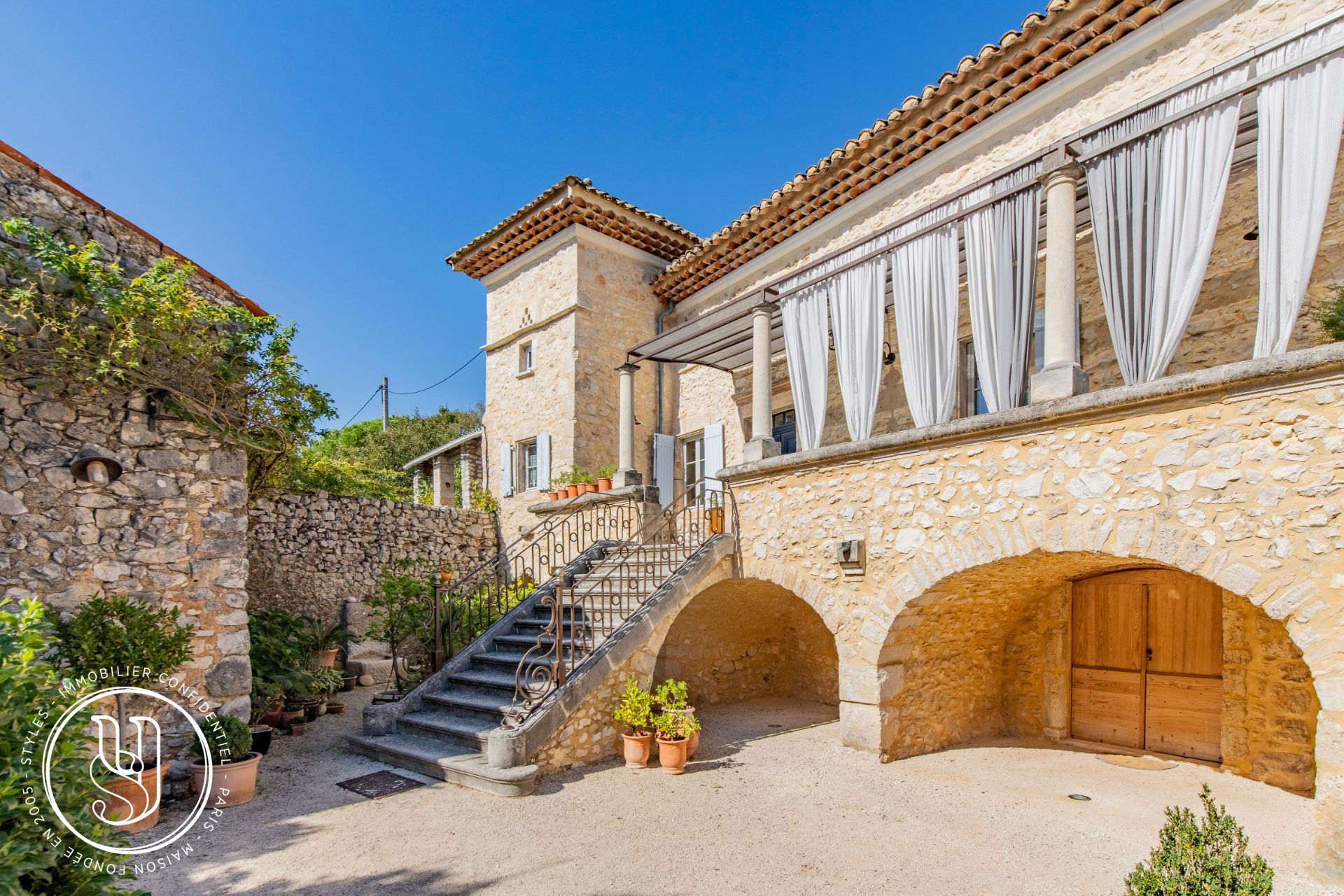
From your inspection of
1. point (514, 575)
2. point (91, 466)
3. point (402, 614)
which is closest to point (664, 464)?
point (514, 575)

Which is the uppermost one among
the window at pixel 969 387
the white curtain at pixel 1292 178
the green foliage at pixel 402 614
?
the white curtain at pixel 1292 178

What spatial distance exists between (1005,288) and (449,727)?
617 centimetres

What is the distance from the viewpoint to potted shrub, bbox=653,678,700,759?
624 centimetres

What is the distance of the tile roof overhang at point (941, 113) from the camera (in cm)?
663

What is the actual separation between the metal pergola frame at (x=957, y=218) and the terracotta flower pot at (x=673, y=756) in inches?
184

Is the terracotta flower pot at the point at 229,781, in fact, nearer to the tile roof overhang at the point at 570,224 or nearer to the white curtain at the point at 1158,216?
the white curtain at the point at 1158,216

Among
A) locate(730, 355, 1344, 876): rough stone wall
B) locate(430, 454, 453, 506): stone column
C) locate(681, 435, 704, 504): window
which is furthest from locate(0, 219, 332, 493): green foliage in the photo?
locate(430, 454, 453, 506): stone column

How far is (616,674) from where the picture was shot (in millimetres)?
6312

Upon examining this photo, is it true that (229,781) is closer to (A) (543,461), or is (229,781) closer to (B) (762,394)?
(B) (762,394)

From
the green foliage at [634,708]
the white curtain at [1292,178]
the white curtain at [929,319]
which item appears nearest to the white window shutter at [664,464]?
A: the green foliage at [634,708]

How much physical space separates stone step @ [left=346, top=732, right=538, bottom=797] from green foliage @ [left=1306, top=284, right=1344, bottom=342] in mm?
6465

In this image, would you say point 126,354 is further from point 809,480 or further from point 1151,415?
point 1151,415

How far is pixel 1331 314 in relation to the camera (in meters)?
4.90

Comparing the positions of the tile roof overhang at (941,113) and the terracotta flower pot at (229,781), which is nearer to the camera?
the terracotta flower pot at (229,781)
